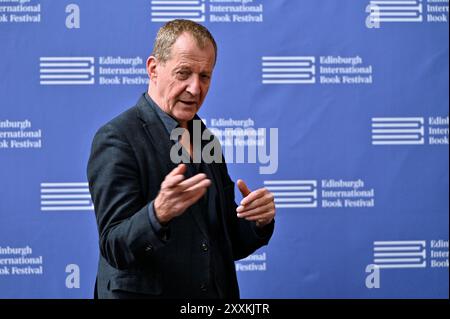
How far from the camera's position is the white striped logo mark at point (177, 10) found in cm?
320

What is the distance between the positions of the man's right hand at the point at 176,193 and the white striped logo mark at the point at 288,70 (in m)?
1.81

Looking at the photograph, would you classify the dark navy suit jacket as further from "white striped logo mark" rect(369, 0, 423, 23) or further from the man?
"white striped logo mark" rect(369, 0, 423, 23)

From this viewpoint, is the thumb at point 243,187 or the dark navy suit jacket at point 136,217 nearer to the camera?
the dark navy suit jacket at point 136,217

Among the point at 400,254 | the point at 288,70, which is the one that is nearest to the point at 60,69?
the point at 288,70

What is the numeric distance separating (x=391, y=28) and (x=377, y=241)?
3.60 ft

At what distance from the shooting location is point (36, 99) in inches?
124

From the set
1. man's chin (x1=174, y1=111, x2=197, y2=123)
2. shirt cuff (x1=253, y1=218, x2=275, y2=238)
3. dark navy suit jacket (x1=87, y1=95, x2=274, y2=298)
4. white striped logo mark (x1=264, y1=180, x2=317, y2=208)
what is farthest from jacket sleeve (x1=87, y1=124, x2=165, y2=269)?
white striped logo mark (x1=264, y1=180, x2=317, y2=208)

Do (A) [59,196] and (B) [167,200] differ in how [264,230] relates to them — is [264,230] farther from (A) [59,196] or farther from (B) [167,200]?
(A) [59,196]

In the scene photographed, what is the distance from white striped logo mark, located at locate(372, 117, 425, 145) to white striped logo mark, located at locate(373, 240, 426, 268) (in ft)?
1.69

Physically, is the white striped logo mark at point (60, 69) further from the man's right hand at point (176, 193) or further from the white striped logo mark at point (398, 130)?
the man's right hand at point (176, 193)

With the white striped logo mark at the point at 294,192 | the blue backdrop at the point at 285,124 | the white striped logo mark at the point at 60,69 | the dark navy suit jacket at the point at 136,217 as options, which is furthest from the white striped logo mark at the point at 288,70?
the dark navy suit jacket at the point at 136,217

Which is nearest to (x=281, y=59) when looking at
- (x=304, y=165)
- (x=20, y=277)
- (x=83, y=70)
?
(x=304, y=165)

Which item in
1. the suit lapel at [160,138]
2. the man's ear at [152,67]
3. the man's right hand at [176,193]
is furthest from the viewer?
the man's ear at [152,67]

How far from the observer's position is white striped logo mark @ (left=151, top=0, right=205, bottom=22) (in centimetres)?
320
